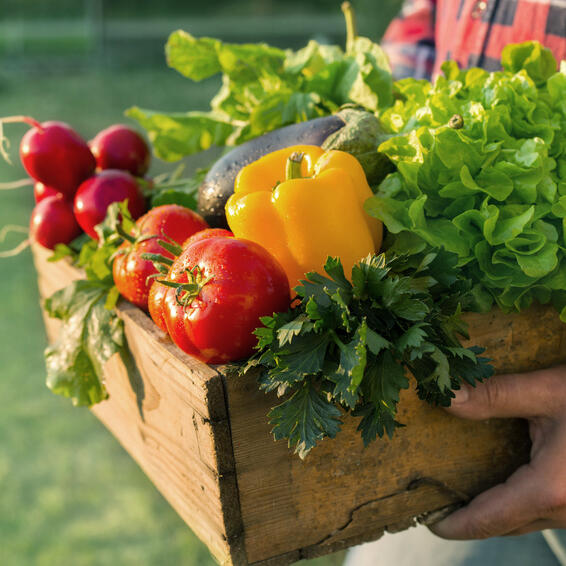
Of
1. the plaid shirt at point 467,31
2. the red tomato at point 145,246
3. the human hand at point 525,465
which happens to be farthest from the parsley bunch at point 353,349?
the plaid shirt at point 467,31

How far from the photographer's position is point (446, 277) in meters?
1.03

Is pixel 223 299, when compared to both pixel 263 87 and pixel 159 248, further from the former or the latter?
pixel 263 87

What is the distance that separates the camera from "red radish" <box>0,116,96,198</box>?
5.30ft

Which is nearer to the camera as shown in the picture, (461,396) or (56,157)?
(461,396)

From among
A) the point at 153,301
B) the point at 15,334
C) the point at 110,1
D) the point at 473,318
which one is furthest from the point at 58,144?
the point at 110,1

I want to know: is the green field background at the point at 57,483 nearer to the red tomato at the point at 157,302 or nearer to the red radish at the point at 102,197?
the red radish at the point at 102,197

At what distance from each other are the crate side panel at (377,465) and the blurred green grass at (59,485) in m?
1.48

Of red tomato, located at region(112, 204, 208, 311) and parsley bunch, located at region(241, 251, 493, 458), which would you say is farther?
red tomato, located at region(112, 204, 208, 311)

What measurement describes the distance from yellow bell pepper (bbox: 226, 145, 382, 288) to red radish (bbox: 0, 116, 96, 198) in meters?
0.63

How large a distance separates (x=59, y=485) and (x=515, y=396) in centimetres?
215

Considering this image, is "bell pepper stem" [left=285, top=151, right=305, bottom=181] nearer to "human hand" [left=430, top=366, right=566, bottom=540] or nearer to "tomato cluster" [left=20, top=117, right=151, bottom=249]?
"human hand" [left=430, top=366, right=566, bottom=540]

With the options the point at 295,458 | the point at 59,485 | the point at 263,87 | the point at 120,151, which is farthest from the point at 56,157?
the point at 59,485

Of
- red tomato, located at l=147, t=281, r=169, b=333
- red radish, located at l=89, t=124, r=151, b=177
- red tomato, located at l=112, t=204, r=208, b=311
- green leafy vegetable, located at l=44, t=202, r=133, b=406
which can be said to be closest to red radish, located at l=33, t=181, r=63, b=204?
red radish, located at l=89, t=124, r=151, b=177

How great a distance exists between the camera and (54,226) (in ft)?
5.27
